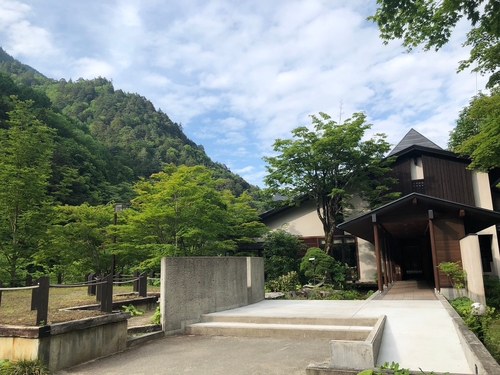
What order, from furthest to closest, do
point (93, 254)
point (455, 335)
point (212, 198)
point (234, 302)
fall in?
point (93, 254) < point (212, 198) < point (234, 302) < point (455, 335)

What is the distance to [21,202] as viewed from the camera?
479 inches

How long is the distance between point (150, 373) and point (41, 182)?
10.8m

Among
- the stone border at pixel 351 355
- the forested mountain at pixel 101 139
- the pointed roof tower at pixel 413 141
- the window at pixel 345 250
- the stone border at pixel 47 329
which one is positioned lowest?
the stone border at pixel 351 355

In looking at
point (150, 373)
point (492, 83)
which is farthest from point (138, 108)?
point (150, 373)

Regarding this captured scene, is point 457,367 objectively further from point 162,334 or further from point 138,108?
point 138,108

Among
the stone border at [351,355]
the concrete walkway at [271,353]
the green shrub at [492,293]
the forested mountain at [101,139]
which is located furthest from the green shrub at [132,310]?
the forested mountain at [101,139]

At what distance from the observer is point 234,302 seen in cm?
825

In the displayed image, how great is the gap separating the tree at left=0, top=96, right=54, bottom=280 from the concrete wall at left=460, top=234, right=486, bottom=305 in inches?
538

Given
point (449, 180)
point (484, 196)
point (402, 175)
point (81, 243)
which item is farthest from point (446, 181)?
point (81, 243)

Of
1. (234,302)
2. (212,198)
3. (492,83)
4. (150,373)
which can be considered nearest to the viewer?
(150,373)

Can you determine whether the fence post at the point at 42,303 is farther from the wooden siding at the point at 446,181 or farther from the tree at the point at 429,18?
the wooden siding at the point at 446,181

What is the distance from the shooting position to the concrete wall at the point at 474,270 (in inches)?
359

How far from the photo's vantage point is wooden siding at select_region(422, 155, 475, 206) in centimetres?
1762

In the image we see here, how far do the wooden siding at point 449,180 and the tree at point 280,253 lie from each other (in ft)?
23.7
